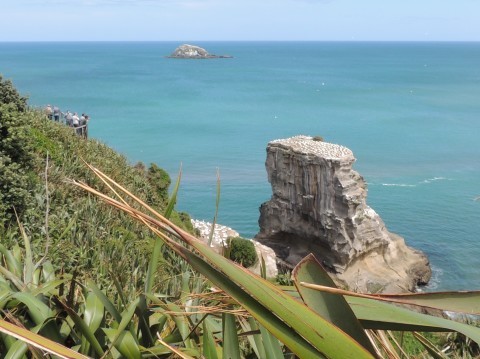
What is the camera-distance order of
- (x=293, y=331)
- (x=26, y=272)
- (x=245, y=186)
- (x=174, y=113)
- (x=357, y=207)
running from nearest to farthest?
(x=293, y=331)
(x=26, y=272)
(x=357, y=207)
(x=245, y=186)
(x=174, y=113)

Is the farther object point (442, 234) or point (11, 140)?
point (442, 234)

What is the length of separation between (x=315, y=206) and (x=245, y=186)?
54.5 feet

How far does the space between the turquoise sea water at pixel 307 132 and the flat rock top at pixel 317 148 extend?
7963mm

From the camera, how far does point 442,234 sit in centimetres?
3553

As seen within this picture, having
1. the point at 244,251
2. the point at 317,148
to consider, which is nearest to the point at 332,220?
the point at 317,148

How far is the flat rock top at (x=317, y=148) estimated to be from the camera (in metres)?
25.7

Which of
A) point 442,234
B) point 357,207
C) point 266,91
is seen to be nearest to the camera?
point 357,207

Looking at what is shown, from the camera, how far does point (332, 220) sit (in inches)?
1056

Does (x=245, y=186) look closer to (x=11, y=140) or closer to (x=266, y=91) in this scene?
(x=11, y=140)

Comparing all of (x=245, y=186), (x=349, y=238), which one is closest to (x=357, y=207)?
(x=349, y=238)

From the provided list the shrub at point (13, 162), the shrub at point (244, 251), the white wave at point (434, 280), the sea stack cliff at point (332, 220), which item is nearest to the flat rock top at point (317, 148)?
the sea stack cliff at point (332, 220)

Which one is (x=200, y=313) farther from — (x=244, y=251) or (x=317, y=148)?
(x=317, y=148)

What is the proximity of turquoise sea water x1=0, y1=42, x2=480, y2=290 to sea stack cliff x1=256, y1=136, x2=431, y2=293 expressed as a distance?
2645 millimetres

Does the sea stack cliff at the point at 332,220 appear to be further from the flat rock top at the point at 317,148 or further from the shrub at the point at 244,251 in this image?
the shrub at the point at 244,251
